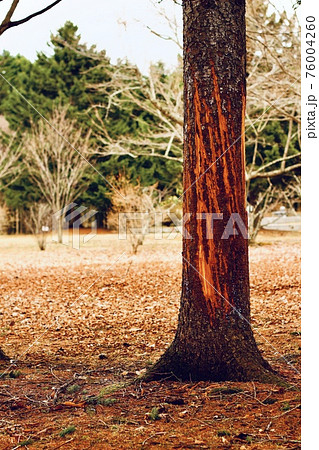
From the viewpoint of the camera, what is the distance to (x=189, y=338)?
3.47 meters

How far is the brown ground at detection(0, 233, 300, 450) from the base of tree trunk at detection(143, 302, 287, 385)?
96 millimetres

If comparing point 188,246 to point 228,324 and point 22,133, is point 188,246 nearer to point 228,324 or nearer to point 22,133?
point 228,324

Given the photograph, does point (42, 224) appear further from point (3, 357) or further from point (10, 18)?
point (10, 18)

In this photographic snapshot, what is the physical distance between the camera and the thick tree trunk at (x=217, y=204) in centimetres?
339

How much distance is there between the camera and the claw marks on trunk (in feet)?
11.1

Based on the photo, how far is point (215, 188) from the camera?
3.39m

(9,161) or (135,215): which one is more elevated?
(9,161)

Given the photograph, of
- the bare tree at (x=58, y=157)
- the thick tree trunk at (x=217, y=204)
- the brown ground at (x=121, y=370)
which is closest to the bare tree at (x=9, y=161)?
the bare tree at (x=58, y=157)

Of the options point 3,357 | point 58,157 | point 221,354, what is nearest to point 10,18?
point 3,357

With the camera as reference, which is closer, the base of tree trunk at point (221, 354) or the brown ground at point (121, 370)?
the brown ground at point (121, 370)

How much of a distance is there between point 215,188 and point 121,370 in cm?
159

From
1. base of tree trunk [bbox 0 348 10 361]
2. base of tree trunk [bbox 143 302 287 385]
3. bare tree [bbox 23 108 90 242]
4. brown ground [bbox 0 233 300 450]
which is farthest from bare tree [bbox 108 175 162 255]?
base of tree trunk [bbox 143 302 287 385]

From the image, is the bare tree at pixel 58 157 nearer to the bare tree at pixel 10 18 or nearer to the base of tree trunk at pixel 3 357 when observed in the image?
the base of tree trunk at pixel 3 357
